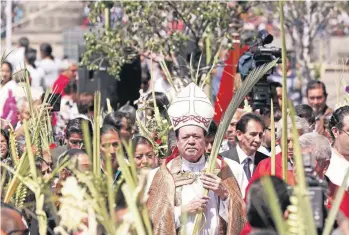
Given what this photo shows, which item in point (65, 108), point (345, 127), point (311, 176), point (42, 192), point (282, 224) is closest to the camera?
Answer: point (282, 224)

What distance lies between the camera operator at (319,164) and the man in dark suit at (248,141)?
208cm

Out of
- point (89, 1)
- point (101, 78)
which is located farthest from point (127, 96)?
point (89, 1)

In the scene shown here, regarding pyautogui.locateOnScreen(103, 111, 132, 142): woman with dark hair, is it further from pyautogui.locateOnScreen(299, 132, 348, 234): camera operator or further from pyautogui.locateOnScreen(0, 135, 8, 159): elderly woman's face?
pyautogui.locateOnScreen(299, 132, 348, 234): camera operator

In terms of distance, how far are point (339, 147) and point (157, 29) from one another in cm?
589

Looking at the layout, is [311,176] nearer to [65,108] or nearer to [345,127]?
[345,127]

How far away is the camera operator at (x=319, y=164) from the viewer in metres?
6.00

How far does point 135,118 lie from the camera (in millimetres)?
11336

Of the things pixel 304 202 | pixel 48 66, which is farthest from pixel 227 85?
pixel 304 202

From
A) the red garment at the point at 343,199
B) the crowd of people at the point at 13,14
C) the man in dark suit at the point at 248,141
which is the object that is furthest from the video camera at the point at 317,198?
the crowd of people at the point at 13,14

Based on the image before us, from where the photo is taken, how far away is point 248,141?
1076cm

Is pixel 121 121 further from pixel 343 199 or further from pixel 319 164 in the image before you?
pixel 343 199

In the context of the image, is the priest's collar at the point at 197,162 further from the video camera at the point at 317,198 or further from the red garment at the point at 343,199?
the video camera at the point at 317,198

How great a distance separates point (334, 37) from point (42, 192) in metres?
20.4

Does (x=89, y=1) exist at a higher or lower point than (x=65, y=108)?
higher
